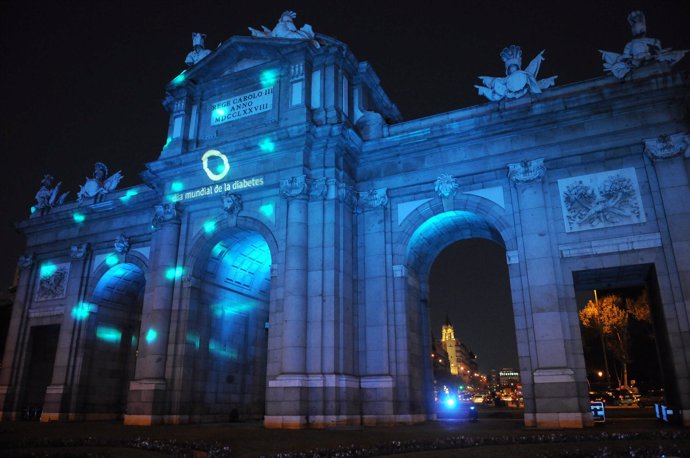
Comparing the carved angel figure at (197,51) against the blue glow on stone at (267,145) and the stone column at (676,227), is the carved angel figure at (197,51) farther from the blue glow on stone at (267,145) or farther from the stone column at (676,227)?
the stone column at (676,227)

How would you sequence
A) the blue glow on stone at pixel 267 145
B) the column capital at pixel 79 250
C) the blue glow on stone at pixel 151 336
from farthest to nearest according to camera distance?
the column capital at pixel 79 250
the blue glow on stone at pixel 151 336
the blue glow on stone at pixel 267 145

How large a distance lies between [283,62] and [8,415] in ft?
90.0

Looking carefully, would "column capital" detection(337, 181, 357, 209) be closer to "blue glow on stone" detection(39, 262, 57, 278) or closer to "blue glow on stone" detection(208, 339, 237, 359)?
"blue glow on stone" detection(208, 339, 237, 359)

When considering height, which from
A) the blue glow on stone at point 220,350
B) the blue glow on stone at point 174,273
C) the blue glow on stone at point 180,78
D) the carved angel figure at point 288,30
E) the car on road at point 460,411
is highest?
the carved angel figure at point 288,30

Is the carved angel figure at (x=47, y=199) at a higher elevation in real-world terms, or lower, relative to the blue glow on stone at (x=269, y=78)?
lower

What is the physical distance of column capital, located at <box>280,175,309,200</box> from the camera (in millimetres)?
24250

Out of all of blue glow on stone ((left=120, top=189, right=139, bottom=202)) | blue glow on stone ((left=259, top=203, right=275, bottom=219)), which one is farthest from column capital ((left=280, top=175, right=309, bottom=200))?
blue glow on stone ((left=120, top=189, right=139, bottom=202))

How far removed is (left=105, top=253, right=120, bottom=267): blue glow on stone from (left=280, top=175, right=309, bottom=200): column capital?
562 inches

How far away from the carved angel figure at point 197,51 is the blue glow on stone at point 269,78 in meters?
4.86

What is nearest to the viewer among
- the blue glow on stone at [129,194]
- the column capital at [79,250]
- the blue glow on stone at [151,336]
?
the blue glow on stone at [151,336]

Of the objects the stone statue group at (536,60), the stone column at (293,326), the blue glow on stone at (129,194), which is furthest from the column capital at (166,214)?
the stone statue group at (536,60)

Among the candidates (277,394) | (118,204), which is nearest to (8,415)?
(118,204)

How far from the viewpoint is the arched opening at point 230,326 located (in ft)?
87.9

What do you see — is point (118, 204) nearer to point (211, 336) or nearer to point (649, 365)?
point (211, 336)
